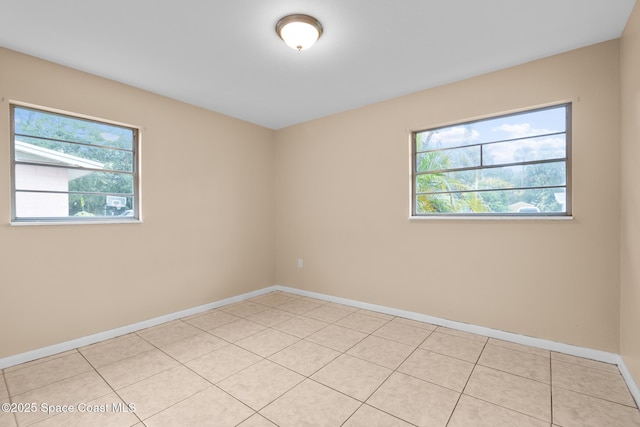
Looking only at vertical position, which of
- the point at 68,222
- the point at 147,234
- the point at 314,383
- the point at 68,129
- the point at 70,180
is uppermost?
the point at 68,129

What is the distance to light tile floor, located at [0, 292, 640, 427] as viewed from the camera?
1.79 m

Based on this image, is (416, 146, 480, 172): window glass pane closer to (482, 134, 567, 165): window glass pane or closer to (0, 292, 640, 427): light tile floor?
(482, 134, 567, 165): window glass pane

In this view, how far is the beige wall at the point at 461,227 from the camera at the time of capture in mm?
2412

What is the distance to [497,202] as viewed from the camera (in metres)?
2.93

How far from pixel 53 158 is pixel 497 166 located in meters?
4.12

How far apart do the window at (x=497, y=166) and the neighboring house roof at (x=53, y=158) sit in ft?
11.1

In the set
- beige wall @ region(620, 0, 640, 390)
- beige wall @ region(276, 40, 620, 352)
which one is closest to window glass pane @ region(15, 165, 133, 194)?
beige wall @ region(276, 40, 620, 352)

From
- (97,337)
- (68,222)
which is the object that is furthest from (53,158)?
(97,337)

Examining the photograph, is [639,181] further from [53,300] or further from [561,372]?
[53,300]

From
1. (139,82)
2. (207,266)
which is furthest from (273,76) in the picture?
(207,266)

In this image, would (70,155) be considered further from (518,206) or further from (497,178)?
(518,206)

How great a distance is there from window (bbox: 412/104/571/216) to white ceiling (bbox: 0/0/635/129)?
1.78 ft

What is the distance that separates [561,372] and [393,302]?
5.25 feet

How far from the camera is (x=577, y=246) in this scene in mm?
2494
